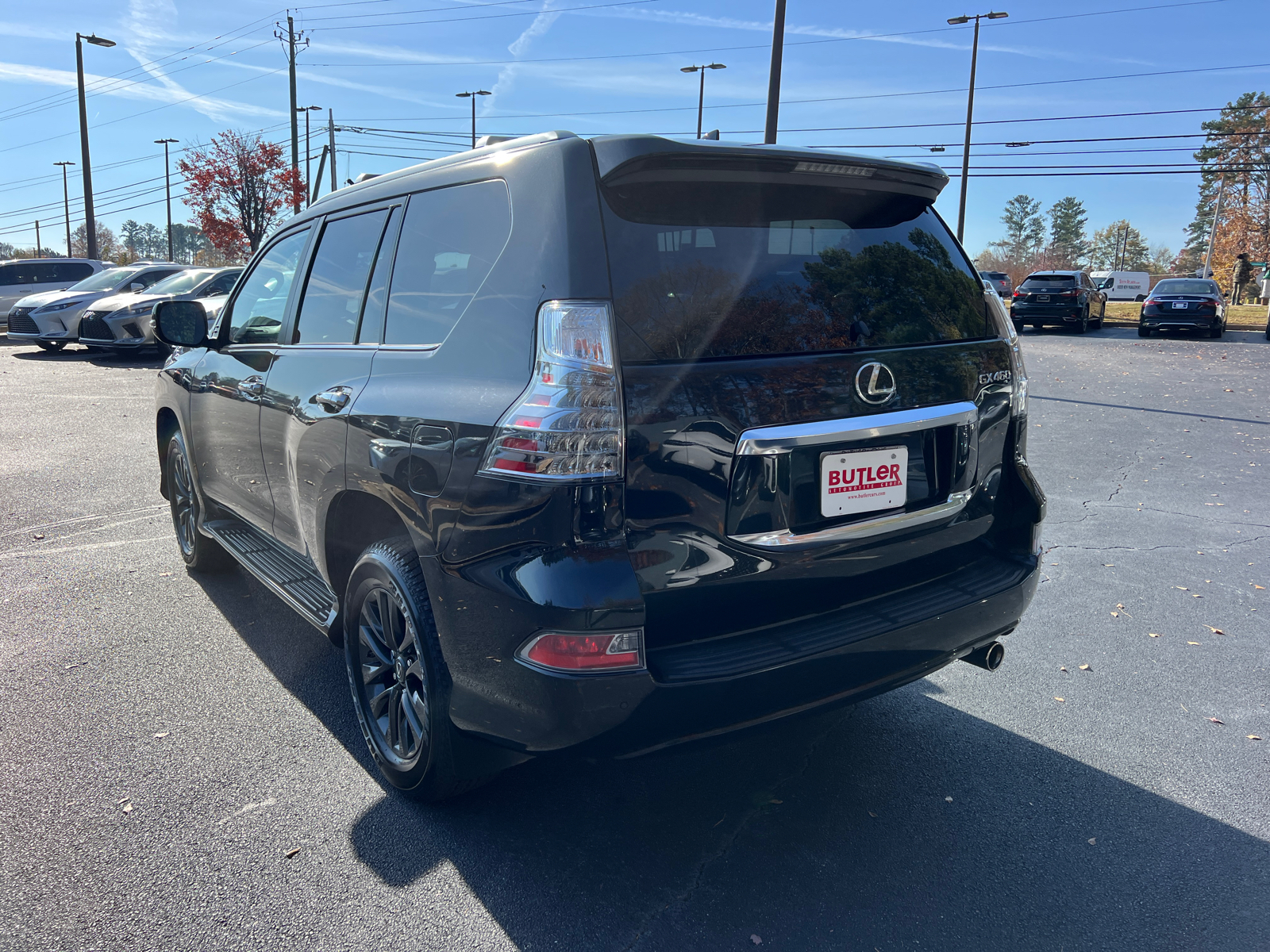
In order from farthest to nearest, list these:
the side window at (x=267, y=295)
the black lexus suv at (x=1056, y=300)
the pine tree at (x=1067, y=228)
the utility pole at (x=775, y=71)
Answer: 1. the pine tree at (x=1067, y=228)
2. the black lexus suv at (x=1056, y=300)
3. the utility pole at (x=775, y=71)
4. the side window at (x=267, y=295)

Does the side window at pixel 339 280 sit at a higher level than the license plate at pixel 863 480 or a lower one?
higher

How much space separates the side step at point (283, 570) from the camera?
10.8 feet

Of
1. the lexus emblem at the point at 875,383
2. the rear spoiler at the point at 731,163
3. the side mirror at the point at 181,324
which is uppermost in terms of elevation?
the rear spoiler at the point at 731,163

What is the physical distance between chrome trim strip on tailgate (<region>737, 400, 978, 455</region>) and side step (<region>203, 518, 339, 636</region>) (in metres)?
1.73

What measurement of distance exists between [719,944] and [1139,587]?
3.69m

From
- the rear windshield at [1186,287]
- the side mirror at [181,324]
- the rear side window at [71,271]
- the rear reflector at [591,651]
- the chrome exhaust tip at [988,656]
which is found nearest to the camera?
the rear reflector at [591,651]

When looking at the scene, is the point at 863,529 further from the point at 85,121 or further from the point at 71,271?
the point at 85,121

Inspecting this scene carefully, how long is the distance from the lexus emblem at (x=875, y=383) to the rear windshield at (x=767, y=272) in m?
0.08

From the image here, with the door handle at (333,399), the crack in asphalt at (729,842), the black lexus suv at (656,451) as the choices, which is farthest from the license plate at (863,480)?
the door handle at (333,399)

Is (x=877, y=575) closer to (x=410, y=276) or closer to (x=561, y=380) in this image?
(x=561, y=380)

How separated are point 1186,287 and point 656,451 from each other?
2713 cm

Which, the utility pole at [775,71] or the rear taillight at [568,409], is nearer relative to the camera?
the rear taillight at [568,409]

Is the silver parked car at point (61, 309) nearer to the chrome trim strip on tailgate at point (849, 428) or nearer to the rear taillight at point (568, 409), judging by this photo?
the rear taillight at point (568, 409)

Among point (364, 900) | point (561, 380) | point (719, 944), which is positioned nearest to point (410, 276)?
point (561, 380)
